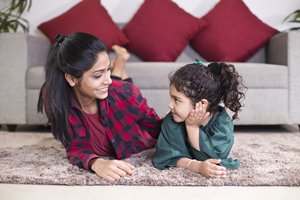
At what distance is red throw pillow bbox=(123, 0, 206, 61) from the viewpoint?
2350 mm

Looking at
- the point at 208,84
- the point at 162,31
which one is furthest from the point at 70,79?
the point at 162,31

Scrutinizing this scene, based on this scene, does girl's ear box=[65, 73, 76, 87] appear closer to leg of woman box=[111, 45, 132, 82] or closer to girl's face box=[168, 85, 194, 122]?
girl's face box=[168, 85, 194, 122]

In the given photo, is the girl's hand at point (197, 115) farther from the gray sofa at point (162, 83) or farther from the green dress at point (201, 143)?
the gray sofa at point (162, 83)

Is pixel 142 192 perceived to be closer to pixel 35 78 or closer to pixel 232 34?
pixel 35 78

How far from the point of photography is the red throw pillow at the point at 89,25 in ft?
7.75

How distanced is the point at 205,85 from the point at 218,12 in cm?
157

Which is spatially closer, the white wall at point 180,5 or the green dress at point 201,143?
the green dress at point 201,143

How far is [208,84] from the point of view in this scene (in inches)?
43.7

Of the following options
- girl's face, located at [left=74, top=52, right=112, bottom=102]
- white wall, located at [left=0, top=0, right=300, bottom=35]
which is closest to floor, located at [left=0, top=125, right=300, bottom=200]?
girl's face, located at [left=74, top=52, right=112, bottom=102]

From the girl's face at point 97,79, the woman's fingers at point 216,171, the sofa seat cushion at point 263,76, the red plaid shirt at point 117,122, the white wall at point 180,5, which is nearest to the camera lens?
the woman's fingers at point 216,171

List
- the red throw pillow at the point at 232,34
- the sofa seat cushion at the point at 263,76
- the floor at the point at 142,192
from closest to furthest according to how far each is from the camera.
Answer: the floor at the point at 142,192 < the sofa seat cushion at the point at 263,76 < the red throw pillow at the point at 232,34

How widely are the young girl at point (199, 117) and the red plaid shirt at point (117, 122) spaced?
0.21 m

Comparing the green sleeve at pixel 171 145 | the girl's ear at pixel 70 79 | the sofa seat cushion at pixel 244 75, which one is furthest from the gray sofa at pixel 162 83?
the girl's ear at pixel 70 79

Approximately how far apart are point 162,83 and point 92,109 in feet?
2.24
